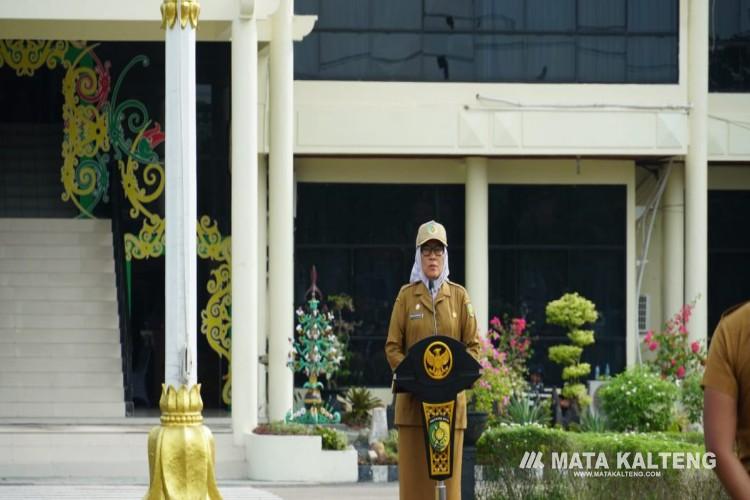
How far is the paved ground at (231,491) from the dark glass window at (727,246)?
9823 mm

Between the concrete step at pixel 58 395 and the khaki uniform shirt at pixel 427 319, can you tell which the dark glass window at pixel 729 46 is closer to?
the concrete step at pixel 58 395

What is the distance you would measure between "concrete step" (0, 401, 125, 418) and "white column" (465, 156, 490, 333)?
241 inches

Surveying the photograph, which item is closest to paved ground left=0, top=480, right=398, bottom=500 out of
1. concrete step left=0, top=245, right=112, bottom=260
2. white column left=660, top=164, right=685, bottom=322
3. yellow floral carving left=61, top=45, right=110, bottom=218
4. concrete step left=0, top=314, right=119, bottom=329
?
concrete step left=0, top=314, right=119, bottom=329

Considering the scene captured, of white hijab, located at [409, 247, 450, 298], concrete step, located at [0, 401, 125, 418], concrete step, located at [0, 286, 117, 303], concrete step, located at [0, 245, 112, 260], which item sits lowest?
concrete step, located at [0, 401, 125, 418]

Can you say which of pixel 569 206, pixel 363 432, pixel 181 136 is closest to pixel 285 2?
pixel 363 432

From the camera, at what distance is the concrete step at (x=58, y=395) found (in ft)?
66.2

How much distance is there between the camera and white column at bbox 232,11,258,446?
18344 mm

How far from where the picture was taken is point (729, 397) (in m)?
5.87

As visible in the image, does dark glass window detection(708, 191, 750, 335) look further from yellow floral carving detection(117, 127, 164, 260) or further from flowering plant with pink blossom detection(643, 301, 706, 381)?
yellow floral carving detection(117, 127, 164, 260)

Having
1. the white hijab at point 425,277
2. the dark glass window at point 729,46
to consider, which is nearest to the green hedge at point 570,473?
the white hijab at point 425,277

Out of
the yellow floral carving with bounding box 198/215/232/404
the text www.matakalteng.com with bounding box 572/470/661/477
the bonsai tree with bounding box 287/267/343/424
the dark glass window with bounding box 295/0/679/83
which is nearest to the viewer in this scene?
the text www.matakalteng.com with bounding box 572/470/661/477

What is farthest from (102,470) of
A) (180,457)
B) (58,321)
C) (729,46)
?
(729,46)

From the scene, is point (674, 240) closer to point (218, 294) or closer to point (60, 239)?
point (218, 294)

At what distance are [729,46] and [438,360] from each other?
15.8 m
